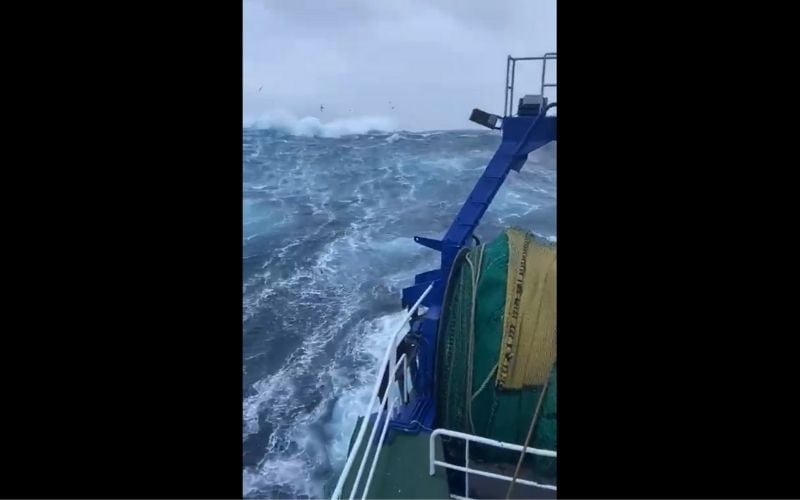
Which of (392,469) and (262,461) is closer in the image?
(392,469)

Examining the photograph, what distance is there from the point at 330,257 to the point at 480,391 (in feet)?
16.8

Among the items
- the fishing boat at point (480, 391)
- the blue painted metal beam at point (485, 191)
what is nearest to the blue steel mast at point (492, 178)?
the blue painted metal beam at point (485, 191)

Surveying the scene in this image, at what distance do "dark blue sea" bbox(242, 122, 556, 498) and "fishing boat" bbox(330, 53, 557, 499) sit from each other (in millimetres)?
465

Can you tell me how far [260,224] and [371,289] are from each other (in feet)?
7.28

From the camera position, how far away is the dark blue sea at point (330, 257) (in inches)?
169

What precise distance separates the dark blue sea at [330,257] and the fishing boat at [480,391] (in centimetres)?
46

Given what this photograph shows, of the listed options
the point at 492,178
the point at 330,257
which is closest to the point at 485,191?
the point at 492,178

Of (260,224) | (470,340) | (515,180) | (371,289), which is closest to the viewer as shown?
(470,340)

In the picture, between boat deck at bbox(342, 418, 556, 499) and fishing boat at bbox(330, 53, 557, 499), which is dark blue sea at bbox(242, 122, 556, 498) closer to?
fishing boat at bbox(330, 53, 557, 499)

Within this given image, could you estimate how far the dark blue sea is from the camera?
4.30 metres
